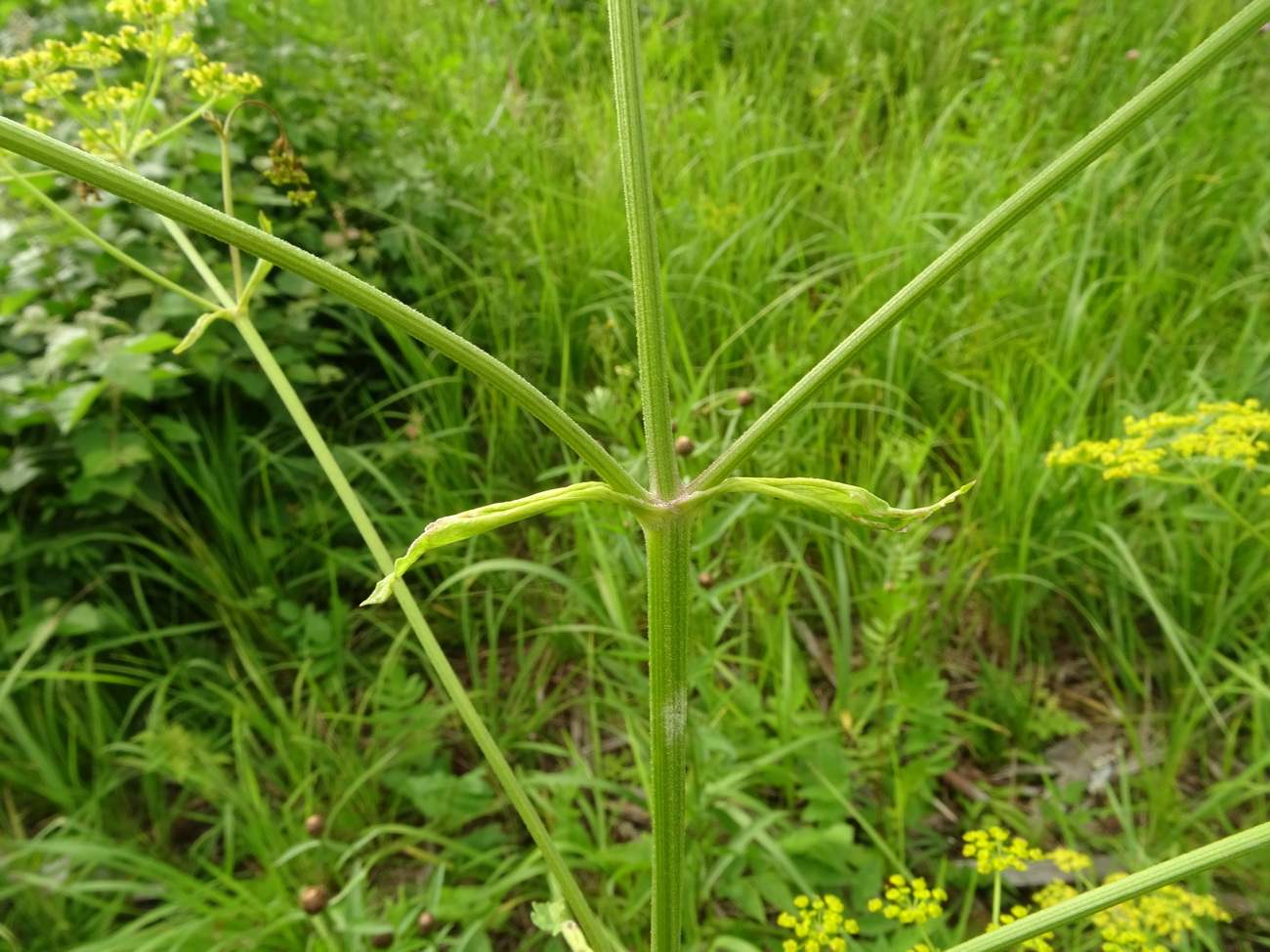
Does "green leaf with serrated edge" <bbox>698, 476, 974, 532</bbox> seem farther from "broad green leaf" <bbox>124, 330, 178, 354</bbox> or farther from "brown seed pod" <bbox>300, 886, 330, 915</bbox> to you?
"broad green leaf" <bbox>124, 330, 178, 354</bbox>

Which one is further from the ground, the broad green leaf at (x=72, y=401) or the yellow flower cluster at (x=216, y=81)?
the yellow flower cluster at (x=216, y=81)

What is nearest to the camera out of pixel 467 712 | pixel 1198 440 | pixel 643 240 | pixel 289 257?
pixel 289 257

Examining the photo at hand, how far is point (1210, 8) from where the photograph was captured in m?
3.07

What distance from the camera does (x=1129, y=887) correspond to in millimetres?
582

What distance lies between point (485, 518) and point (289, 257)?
0.72ft

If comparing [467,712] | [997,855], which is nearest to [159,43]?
[467,712]

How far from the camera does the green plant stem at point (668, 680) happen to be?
65 cm

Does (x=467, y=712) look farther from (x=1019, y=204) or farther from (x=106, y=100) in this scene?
(x=106, y=100)

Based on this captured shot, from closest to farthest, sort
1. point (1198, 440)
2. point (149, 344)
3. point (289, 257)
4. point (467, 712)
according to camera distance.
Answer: point (289, 257) < point (467, 712) < point (1198, 440) < point (149, 344)

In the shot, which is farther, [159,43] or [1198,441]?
[1198,441]

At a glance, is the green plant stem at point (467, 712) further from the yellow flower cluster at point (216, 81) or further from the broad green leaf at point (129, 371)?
the broad green leaf at point (129, 371)

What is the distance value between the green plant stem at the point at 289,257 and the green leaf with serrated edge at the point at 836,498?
10 cm

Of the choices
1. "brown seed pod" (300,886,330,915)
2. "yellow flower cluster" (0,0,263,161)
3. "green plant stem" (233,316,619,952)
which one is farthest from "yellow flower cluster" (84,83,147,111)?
"brown seed pod" (300,886,330,915)

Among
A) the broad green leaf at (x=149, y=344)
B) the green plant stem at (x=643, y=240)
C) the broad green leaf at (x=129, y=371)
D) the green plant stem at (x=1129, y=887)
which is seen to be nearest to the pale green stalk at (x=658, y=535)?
the green plant stem at (x=643, y=240)
